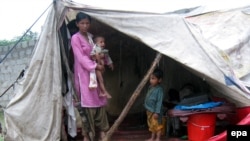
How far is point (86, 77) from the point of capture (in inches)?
170

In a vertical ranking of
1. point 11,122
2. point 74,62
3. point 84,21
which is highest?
point 84,21

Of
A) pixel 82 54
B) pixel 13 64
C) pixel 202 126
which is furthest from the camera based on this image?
pixel 13 64

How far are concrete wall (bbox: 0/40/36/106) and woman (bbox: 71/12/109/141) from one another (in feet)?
14.5

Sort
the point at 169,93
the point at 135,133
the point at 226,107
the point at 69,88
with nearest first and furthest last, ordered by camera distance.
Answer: the point at 226,107 < the point at 69,88 < the point at 135,133 < the point at 169,93

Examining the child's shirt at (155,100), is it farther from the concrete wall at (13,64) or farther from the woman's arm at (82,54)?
the concrete wall at (13,64)

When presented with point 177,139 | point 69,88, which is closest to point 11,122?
point 69,88

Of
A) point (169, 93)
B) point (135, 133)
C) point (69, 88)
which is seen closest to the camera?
point (69, 88)

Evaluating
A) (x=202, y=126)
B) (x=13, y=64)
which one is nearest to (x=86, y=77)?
(x=202, y=126)

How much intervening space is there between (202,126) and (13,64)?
6107 mm

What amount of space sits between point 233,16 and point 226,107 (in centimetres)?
210

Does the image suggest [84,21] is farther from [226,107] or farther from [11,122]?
[226,107]

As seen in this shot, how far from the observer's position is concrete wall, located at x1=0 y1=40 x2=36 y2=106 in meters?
8.58

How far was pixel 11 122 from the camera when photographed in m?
4.30

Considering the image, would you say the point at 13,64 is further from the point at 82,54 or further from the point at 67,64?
the point at 82,54
